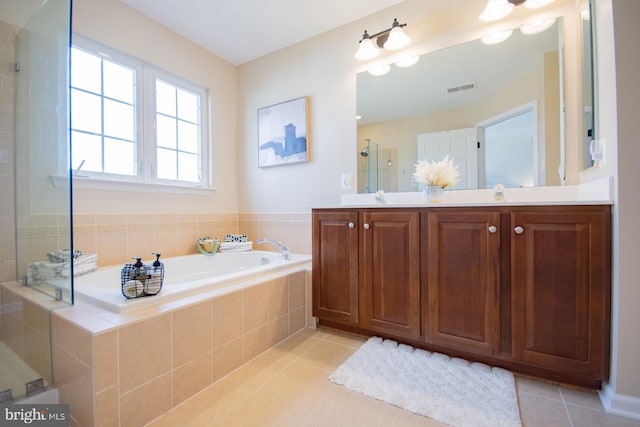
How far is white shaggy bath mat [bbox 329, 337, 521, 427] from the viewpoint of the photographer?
1138 mm

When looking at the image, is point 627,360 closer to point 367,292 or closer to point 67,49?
point 367,292

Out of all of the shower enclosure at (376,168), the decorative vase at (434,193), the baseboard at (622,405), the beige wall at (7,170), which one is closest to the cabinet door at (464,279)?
the decorative vase at (434,193)

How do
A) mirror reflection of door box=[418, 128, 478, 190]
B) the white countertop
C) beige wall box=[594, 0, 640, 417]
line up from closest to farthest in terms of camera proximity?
beige wall box=[594, 0, 640, 417] → the white countertop → mirror reflection of door box=[418, 128, 478, 190]

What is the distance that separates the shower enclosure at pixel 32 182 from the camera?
4.27ft

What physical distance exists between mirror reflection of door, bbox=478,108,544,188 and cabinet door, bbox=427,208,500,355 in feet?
1.76

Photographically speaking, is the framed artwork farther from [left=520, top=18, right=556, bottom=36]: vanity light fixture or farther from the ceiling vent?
[left=520, top=18, right=556, bottom=36]: vanity light fixture

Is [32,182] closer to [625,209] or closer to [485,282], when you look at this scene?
[485,282]

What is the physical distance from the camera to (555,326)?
1.24 m

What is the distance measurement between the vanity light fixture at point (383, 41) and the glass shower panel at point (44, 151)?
1.75 metres

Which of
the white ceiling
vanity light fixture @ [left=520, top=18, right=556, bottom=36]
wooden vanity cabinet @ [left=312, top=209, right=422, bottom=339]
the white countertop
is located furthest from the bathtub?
vanity light fixture @ [left=520, top=18, right=556, bottom=36]

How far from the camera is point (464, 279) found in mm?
1434

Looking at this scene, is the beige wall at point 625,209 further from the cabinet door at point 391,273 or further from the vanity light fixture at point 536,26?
the cabinet door at point 391,273

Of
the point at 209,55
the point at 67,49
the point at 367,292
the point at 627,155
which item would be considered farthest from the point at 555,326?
the point at 209,55

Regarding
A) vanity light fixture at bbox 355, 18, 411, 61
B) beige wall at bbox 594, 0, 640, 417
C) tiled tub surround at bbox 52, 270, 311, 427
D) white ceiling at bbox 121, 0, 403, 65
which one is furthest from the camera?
white ceiling at bbox 121, 0, 403, 65
